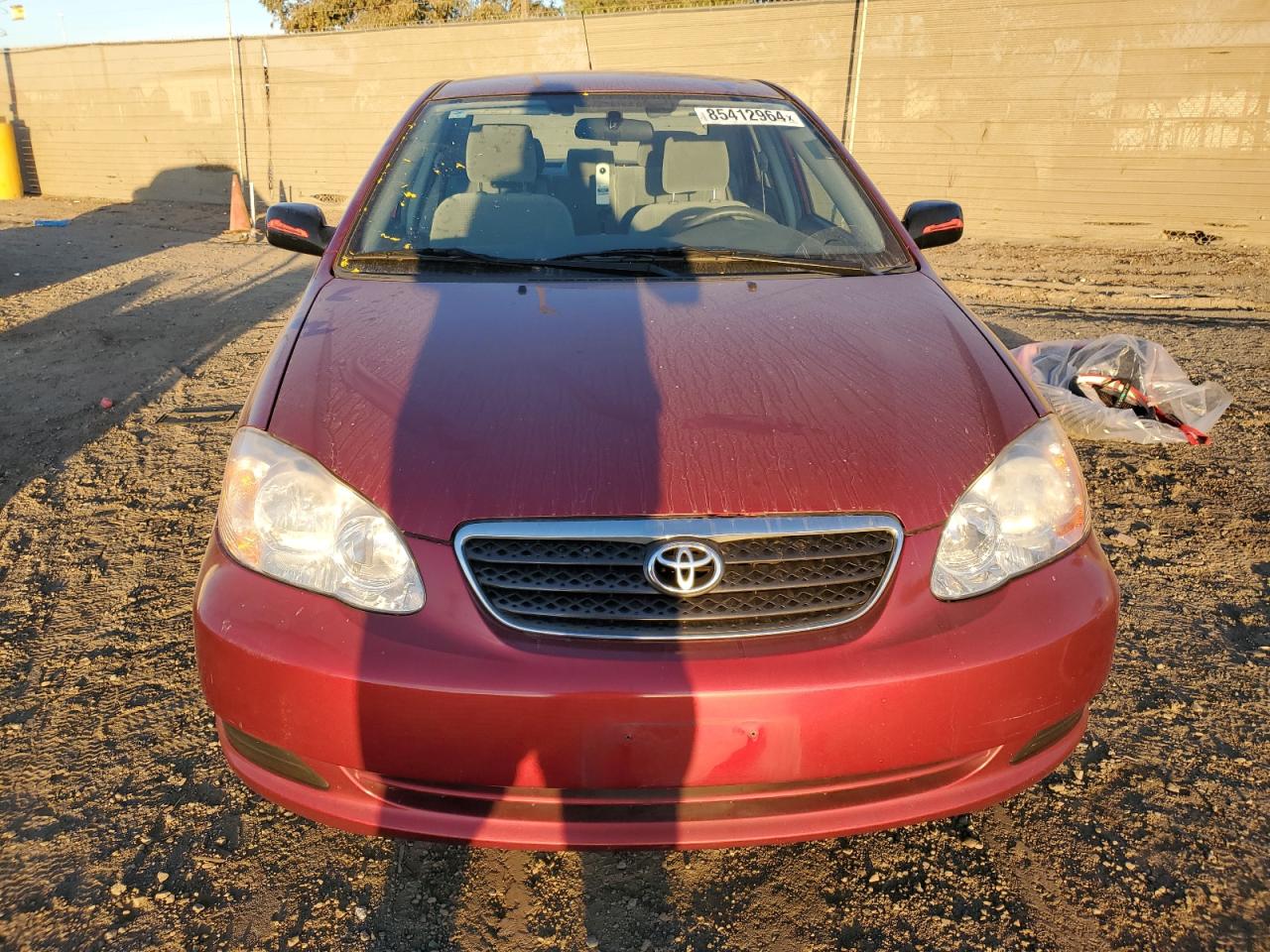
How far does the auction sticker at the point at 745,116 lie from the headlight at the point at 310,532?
81.9 inches

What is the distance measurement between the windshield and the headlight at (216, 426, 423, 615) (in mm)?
1015

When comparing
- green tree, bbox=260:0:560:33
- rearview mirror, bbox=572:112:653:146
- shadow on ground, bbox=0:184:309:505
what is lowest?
shadow on ground, bbox=0:184:309:505

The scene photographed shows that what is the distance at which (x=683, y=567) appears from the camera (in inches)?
66.3

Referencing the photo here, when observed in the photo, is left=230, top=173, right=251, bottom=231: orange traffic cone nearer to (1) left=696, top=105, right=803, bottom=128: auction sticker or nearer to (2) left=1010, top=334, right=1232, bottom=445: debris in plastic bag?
(1) left=696, top=105, right=803, bottom=128: auction sticker

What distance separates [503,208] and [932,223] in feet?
4.80

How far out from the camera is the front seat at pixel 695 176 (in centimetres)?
317

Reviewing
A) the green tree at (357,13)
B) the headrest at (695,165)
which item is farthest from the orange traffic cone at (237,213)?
the green tree at (357,13)

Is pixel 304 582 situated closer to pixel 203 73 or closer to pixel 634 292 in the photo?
pixel 634 292

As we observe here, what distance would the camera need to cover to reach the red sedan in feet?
5.38

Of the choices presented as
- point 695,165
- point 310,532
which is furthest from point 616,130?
point 310,532

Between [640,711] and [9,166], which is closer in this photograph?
[640,711]

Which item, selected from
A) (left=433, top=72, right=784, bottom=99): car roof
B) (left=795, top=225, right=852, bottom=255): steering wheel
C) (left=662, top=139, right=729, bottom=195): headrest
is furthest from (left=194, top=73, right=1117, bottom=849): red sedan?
(left=433, top=72, right=784, bottom=99): car roof

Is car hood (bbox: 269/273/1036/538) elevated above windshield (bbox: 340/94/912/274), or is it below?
below

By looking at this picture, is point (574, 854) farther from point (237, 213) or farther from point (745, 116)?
point (237, 213)
